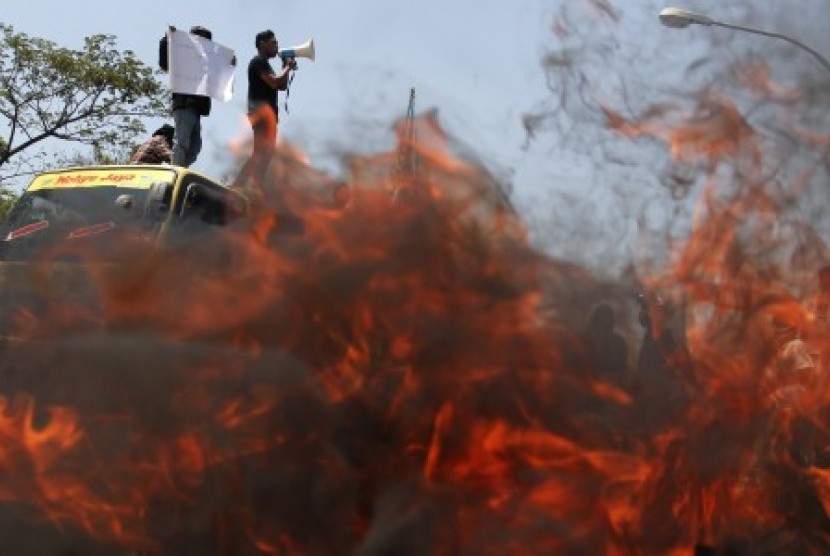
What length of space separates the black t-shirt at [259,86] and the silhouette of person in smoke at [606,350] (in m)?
4.33

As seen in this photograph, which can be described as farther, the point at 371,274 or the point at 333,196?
the point at 333,196

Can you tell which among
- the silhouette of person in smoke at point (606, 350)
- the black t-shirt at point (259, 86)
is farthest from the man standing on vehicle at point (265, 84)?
the silhouette of person in smoke at point (606, 350)

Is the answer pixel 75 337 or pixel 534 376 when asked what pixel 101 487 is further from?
pixel 534 376

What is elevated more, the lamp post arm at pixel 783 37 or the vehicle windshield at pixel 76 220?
the lamp post arm at pixel 783 37

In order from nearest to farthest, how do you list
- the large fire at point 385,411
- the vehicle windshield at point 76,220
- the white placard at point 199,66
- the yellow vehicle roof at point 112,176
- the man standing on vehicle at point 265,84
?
the large fire at point 385,411 → the vehicle windshield at point 76,220 → the yellow vehicle roof at point 112,176 → the man standing on vehicle at point 265,84 → the white placard at point 199,66

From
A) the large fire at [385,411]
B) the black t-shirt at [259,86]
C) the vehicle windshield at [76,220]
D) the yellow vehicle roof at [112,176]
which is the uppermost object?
the black t-shirt at [259,86]

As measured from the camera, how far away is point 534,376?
577 cm

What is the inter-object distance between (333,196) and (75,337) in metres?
2.03

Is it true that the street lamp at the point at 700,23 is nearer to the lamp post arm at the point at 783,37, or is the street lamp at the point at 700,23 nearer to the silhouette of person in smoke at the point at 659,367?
the lamp post arm at the point at 783,37

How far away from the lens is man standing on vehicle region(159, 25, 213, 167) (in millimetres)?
10211

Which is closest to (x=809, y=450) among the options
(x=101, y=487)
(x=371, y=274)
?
(x=371, y=274)

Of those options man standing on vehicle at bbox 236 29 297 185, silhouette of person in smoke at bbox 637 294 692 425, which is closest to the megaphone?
man standing on vehicle at bbox 236 29 297 185

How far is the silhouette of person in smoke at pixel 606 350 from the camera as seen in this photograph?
19.9ft

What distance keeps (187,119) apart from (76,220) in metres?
3.12
